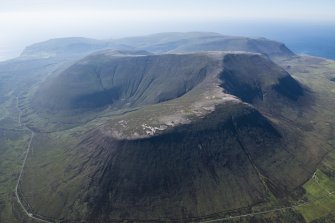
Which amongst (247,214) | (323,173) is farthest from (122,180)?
(323,173)

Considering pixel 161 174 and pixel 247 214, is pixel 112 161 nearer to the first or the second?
pixel 161 174

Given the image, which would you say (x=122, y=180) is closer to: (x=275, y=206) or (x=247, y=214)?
(x=247, y=214)

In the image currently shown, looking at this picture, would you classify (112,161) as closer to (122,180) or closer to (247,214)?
(122,180)

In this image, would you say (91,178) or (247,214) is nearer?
(247,214)

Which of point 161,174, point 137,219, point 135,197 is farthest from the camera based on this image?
point 161,174

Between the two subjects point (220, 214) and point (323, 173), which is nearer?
point (220, 214)

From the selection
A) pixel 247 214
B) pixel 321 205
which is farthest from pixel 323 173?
pixel 247 214

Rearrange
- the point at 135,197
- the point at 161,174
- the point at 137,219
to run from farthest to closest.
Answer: the point at 161,174 < the point at 135,197 < the point at 137,219
